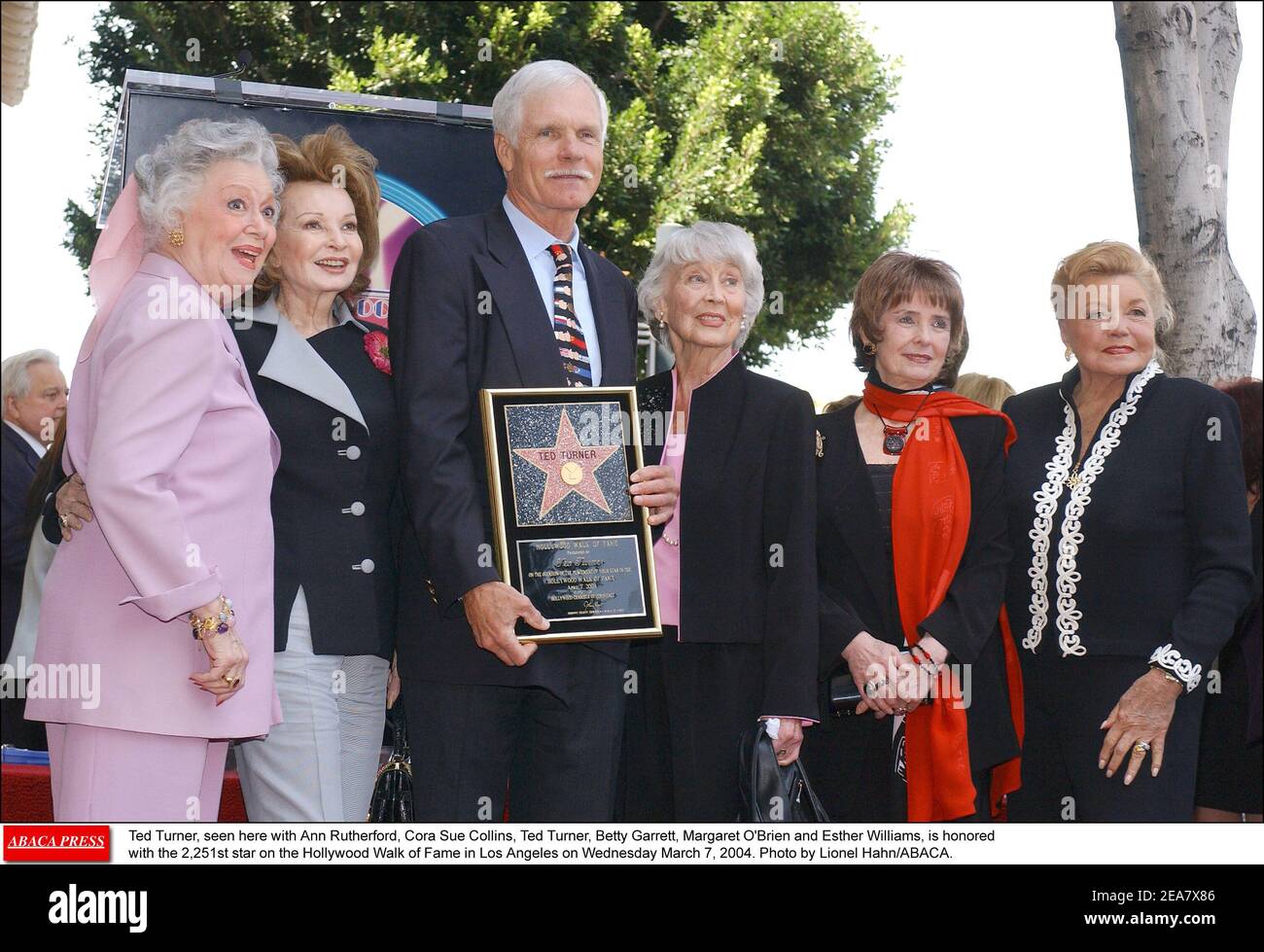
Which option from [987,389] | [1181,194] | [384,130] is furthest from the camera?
[987,389]

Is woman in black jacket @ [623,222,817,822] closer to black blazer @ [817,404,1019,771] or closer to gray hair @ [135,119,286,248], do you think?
black blazer @ [817,404,1019,771]

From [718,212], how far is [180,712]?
40.7 feet

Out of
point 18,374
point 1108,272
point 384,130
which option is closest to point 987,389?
point 1108,272

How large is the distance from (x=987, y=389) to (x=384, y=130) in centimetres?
299

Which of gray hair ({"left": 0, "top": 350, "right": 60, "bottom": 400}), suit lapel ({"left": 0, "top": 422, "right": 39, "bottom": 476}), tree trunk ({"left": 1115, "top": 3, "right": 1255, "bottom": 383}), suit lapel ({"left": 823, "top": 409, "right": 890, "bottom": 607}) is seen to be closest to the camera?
suit lapel ({"left": 823, "top": 409, "right": 890, "bottom": 607})

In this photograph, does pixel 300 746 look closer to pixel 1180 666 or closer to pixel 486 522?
pixel 486 522

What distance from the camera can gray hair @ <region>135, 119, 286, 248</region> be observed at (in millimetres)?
3266

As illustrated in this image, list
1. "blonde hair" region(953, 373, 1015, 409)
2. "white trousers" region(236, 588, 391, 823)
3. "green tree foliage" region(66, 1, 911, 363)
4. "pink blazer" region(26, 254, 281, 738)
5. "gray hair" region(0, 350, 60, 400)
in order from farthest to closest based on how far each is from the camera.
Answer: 1. "green tree foliage" region(66, 1, 911, 363)
2. "gray hair" region(0, 350, 60, 400)
3. "blonde hair" region(953, 373, 1015, 409)
4. "white trousers" region(236, 588, 391, 823)
5. "pink blazer" region(26, 254, 281, 738)

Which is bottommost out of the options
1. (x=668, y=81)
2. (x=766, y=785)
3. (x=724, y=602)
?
(x=766, y=785)

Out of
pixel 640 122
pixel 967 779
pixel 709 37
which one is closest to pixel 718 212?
pixel 640 122

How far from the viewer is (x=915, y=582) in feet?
13.2

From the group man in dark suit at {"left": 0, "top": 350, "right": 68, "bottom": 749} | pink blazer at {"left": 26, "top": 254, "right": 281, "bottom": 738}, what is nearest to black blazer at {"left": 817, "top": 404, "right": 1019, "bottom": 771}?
pink blazer at {"left": 26, "top": 254, "right": 281, "bottom": 738}

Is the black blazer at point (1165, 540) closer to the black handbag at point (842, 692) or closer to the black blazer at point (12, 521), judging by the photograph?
the black handbag at point (842, 692)

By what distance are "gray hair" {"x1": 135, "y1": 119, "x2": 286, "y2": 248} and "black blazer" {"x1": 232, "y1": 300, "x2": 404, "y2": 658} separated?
439 mm
